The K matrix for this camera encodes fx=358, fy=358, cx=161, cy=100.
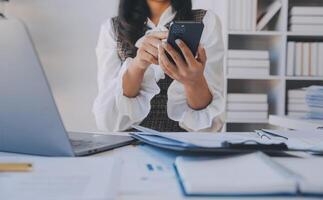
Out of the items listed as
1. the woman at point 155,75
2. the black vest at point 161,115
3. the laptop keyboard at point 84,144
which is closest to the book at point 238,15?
the woman at point 155,75

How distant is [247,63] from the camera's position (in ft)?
5.37

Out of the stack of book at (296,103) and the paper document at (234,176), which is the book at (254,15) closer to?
the stack of book at (296,103)

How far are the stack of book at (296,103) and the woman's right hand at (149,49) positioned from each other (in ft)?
3.25

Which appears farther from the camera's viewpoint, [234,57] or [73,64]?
[73,64]

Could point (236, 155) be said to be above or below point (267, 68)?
above

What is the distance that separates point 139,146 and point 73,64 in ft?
4.17

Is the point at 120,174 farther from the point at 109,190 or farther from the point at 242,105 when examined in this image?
the point at 242,105

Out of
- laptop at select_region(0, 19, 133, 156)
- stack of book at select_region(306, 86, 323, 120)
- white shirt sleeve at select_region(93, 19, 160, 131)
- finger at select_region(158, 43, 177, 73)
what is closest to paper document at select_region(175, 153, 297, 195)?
laptop at select_region(0, 19, 133, 156)

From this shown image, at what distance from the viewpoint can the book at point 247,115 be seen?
1643 millimetres

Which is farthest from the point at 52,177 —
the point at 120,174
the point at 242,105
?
the point at 242,105

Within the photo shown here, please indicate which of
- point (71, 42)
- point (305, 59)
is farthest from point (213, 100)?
point (71, 42)

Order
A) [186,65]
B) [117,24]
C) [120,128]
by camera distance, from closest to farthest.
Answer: [186,65] → [120,128] → [117,24]

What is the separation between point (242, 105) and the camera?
64.9 inches

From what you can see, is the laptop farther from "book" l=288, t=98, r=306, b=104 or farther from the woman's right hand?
"book" l=288, t=98, r=306, b=104
